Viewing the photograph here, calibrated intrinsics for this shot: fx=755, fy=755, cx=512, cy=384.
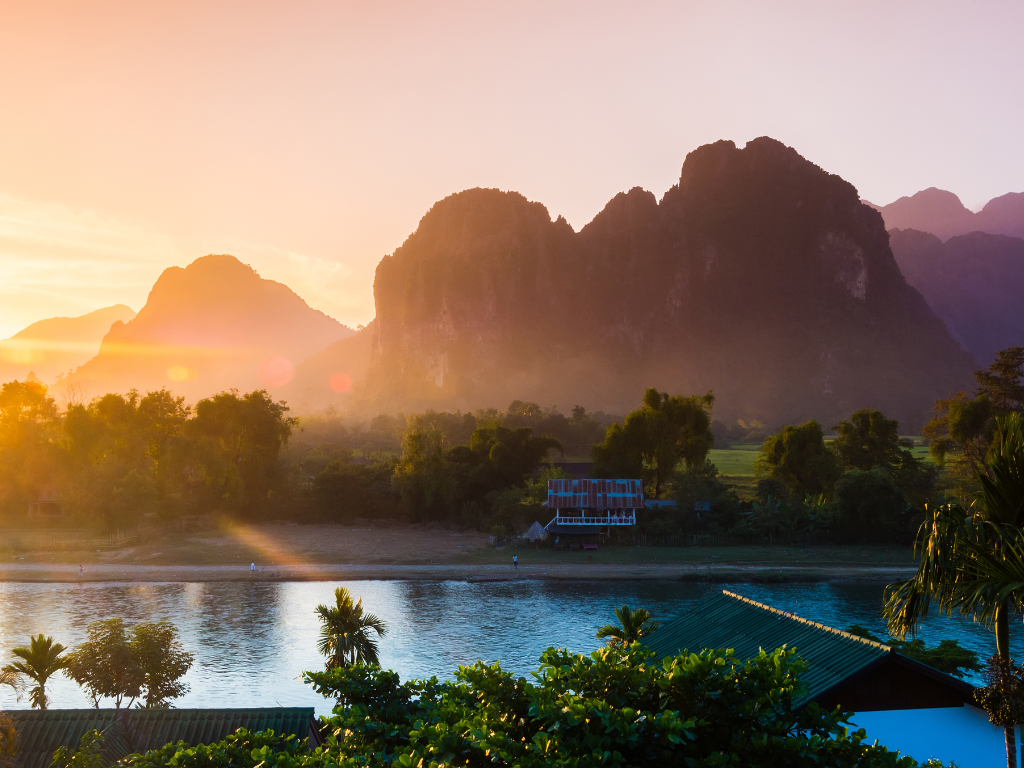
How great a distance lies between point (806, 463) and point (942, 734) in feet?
196

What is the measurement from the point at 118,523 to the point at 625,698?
66399 mm

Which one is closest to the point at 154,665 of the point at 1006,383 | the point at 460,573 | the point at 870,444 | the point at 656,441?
the point at 460,573

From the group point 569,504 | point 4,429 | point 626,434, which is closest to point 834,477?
point 626,434

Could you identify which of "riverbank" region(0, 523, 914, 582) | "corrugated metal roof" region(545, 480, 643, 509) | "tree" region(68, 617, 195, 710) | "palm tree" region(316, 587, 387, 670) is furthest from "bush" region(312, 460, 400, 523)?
"tree" region(68, 617, 195, 710)

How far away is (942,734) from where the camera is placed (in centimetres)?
1208

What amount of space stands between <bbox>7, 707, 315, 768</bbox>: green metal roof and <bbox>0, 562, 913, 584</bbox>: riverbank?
33.9 m

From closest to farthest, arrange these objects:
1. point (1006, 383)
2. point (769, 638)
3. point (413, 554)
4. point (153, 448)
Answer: point (769, 638), point (413, 554), point (1006, 383), point (153, 448)

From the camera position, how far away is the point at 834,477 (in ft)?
223

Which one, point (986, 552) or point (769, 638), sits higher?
point (986, 552)

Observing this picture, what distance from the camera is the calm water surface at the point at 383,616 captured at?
105 feet

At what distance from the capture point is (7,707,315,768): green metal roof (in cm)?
1738

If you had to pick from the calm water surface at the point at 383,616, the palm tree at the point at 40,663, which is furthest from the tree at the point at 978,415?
the palm tree at the point at 40,663

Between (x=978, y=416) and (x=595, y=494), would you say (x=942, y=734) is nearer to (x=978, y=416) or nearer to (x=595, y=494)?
(x=595, y=494)

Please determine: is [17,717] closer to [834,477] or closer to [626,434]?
[626,434]
